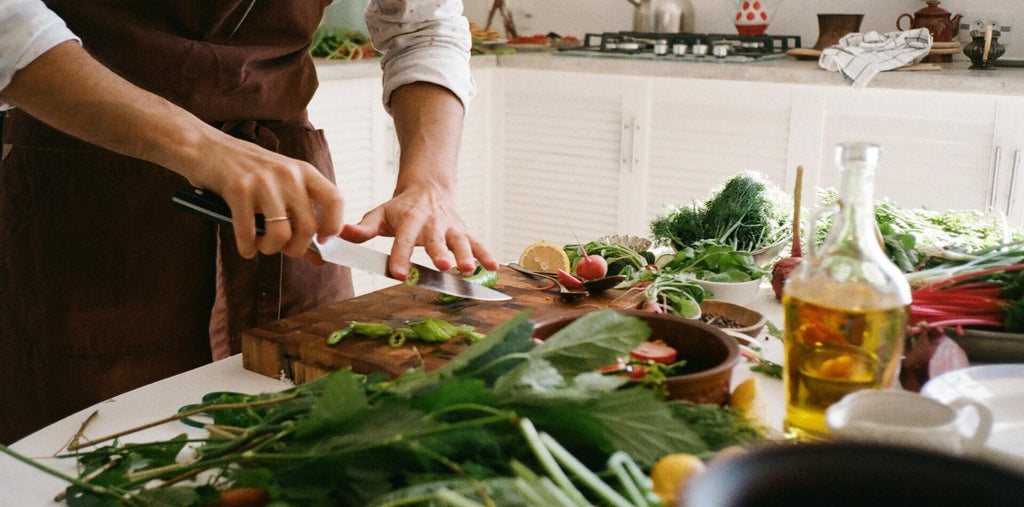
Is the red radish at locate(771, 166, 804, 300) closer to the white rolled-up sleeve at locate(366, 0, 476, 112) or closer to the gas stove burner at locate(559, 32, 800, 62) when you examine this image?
the white rolled-up sleeve at locate(366, 0, 476, 112)

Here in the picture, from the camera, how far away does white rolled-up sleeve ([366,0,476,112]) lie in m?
1.50

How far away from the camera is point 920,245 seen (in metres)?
1.23

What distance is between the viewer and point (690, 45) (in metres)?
3.39

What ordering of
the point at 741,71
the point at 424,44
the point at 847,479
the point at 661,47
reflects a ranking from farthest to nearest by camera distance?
the point at 661,47
the point at 741,71
the point at 424,44
the point at 847,479

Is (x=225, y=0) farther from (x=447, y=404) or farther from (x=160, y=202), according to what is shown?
(x=447, y=404)

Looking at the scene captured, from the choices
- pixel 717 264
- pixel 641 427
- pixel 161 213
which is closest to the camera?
pixel 641 427

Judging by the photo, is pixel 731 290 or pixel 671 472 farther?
pixel 731 290

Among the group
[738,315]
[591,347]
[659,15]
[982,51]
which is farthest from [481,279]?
[659,15]

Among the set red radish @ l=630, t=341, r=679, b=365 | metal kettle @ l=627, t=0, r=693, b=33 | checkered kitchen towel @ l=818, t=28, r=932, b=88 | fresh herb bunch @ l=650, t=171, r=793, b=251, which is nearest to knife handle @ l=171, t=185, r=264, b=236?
red radish @ l=630, t=341, r=679, b=365

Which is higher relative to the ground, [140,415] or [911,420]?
[911,420]

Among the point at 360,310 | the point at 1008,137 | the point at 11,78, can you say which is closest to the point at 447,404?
the point at 360,310

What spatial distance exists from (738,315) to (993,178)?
2.08 m

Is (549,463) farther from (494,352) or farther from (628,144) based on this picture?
(628,144)

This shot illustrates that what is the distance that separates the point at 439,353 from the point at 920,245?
62cm
